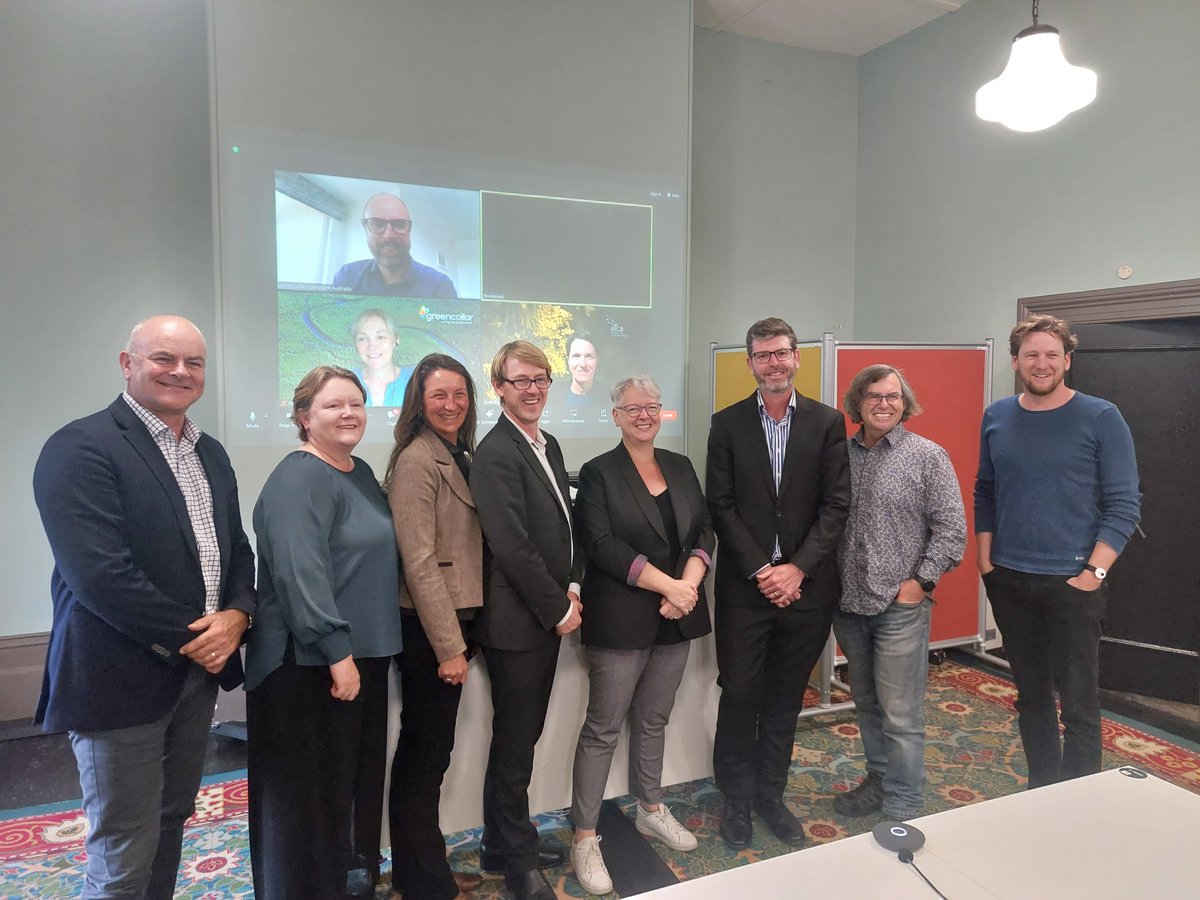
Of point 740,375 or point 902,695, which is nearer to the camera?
point 902,695

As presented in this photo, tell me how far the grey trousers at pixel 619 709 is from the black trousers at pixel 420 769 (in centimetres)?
41

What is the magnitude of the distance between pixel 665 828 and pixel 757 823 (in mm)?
340

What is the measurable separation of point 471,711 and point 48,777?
1888 mm

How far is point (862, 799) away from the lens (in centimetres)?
241

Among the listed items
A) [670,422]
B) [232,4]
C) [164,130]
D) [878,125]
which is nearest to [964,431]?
[670,422]

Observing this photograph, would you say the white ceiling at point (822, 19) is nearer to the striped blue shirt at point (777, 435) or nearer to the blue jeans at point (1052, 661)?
the striped blue shirt at point (777, 435)

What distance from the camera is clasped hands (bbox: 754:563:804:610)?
83.9 inches

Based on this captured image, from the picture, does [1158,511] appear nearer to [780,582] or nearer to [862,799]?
[862,799]

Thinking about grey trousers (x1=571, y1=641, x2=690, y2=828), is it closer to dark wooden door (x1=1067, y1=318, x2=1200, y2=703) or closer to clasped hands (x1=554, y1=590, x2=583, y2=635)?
clasped hands (x1=554, y1=590, x2=583, y2=635)

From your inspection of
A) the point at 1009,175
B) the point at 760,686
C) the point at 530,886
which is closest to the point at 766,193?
the point at 1009,175

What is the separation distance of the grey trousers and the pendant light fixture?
7.67 ft

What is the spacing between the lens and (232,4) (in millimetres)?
2887

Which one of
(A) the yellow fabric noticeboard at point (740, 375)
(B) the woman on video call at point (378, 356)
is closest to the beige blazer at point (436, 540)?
(B) the woman on video call at point (378, 356)

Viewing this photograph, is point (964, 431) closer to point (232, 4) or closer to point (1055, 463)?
point (1055, 463)
